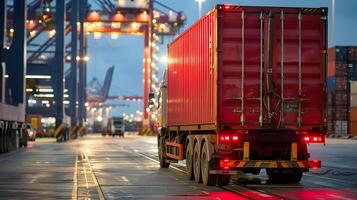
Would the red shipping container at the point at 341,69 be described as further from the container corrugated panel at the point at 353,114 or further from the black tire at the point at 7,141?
the black tire at the point at 7,141

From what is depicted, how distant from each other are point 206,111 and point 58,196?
4.34 m

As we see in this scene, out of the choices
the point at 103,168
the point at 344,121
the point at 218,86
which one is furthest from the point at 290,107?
the point at 344,121

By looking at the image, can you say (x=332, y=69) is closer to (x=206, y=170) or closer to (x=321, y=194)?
(x=206, y=170)

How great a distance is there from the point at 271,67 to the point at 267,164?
2.24 meters

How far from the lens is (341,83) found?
295ft

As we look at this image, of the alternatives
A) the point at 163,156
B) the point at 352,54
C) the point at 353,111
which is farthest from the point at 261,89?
the point at 352,54

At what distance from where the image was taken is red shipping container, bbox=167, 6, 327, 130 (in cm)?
1686

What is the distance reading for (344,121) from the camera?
9050 cm

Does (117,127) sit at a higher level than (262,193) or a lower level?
higher

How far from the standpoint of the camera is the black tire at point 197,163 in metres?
18.3

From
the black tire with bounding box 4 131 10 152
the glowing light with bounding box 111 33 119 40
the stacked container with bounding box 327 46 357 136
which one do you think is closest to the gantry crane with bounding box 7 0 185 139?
the glowing light with bounding box 111 33 119 40

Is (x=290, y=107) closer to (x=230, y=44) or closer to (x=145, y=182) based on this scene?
(x=230, y=44)

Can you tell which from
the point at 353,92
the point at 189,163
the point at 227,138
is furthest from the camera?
the point at 353,92

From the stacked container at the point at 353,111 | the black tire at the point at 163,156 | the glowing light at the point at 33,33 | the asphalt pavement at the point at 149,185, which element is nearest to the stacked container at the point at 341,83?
the stacked container at the point at 353,111
